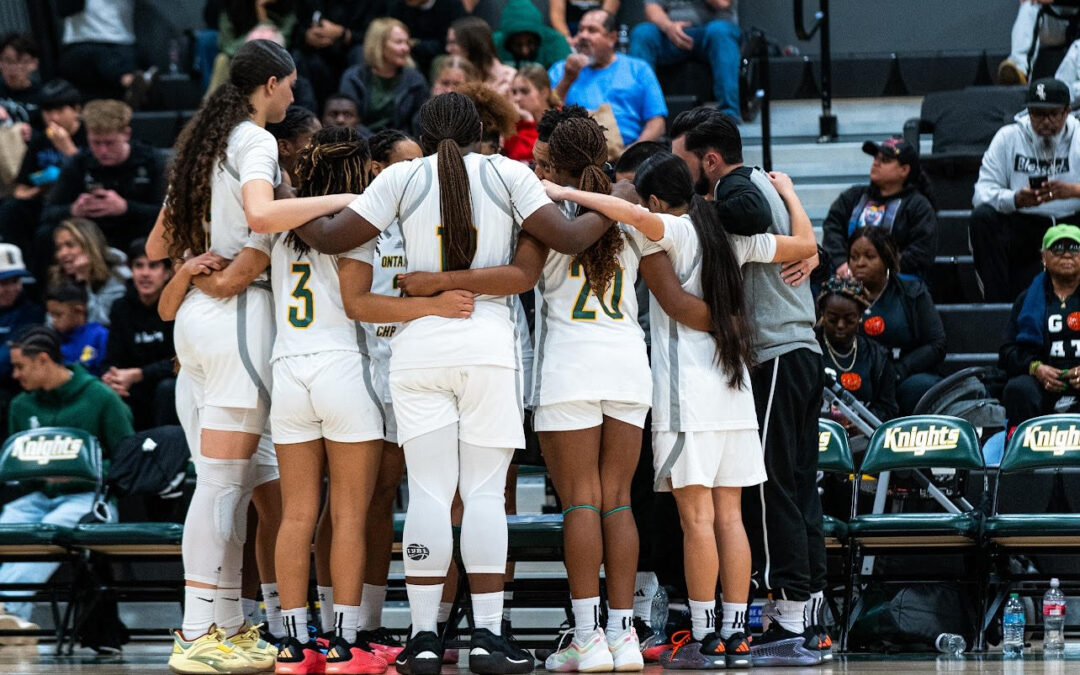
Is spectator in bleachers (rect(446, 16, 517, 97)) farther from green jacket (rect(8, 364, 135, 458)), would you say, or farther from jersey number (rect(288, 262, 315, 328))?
jersey number (rect(288, 262, 315, 328))

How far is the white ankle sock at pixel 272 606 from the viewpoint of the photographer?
514 centimetres

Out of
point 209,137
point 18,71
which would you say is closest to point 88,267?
point 18,71

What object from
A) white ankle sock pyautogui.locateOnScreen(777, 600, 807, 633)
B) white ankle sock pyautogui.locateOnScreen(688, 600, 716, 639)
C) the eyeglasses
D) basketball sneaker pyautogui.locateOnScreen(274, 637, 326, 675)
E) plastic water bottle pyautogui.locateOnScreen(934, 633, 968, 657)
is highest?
the eyeglasses

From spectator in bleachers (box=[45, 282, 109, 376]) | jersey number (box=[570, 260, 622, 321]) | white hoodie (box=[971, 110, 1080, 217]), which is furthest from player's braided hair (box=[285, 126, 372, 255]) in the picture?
white hoodie (box=[971, 110, 1080, 217])

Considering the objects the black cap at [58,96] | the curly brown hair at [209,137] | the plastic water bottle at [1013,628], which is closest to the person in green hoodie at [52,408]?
the curly brown hair at [209,137]

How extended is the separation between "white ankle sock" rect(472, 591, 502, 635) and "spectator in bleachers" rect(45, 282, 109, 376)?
405cm

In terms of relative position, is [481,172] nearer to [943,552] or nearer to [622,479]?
[622,479]

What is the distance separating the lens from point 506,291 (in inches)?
187

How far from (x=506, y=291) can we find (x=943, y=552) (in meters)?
2.51

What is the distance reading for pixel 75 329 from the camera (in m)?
8.09

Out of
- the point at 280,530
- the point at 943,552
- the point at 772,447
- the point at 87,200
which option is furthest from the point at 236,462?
the point at 87,200

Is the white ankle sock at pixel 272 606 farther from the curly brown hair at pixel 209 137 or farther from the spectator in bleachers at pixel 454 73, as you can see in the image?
the spectator in bleachers at pixel 454 73

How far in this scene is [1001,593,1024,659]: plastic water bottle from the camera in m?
5.79

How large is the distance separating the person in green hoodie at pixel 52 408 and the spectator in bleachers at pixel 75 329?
0.56m
